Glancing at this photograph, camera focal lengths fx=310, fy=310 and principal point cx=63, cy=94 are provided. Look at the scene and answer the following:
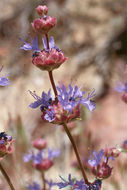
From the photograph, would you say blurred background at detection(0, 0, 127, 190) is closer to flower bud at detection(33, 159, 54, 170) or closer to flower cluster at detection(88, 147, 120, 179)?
flower bud at detection(33, 159, 54, 170)

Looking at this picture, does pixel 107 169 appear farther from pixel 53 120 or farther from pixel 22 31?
pixel 22 31

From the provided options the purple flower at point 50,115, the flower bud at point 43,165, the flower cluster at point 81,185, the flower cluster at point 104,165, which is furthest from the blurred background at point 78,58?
the purple flower at point 50,115

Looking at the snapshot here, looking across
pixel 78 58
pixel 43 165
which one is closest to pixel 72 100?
pixel 43 165

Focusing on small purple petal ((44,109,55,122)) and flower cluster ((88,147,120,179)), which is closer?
small purple petal ((44,109,55,122))

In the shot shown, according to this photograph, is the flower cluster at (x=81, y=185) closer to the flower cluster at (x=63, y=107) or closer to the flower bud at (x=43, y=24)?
the flower cluster at (x=63, y=107)

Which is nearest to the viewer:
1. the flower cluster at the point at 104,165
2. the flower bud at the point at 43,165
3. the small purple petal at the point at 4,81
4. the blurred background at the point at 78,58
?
the small purple petal at the point at 4,81

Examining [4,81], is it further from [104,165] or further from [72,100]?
[104,165]

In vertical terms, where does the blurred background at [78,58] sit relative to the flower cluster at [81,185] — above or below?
above

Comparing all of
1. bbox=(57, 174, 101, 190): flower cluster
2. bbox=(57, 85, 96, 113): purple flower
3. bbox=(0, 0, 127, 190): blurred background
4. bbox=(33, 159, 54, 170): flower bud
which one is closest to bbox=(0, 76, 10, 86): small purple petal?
bbox=(57, 85, 96, 113): purple flower

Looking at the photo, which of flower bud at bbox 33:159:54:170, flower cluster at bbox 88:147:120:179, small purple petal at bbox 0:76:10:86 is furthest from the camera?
flower bud at bbox 33:159:54:170

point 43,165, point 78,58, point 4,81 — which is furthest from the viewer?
point 78,58

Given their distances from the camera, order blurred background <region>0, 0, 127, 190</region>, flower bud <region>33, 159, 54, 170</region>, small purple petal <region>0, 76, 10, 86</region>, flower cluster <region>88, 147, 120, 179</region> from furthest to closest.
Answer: blurred background <region>0, 0, 127, 190</region>
flower bud <region>33, 159, 54, 170</region>
flower cluster <region>88, 147, 120, 179</region>
small purple petal <region>0, 76, 10, 86</region>
